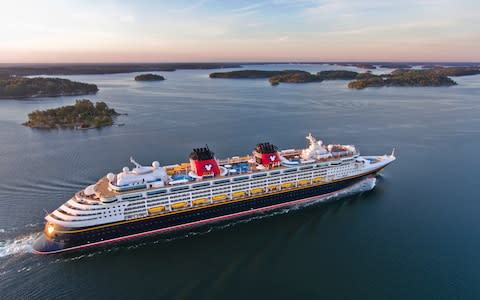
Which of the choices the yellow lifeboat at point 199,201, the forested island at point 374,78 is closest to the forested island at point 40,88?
the forested island at point 374,78

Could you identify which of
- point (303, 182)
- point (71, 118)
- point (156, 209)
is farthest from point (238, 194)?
point (71, 118)

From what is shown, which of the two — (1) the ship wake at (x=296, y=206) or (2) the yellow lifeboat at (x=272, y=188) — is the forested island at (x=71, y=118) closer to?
(1) the ship wake at (x=296, y=206)

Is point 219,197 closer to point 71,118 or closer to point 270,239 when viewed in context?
point 270,239

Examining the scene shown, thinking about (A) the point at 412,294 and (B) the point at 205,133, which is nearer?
(A) the point at 412,294

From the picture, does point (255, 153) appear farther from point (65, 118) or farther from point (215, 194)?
point (65, 118)

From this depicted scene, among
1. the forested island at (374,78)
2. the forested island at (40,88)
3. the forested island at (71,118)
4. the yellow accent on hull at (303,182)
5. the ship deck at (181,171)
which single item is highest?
the forested island at (374,78)

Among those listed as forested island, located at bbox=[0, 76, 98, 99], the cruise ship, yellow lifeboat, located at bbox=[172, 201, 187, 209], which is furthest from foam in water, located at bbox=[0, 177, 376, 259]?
forested island, located at bbox=[0, 76, 98, 99]

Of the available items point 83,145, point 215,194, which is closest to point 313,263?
point 215,194
